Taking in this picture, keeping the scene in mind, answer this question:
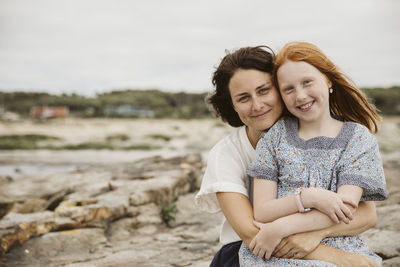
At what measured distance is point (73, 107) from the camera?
5684 cm

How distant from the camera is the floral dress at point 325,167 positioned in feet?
6.28

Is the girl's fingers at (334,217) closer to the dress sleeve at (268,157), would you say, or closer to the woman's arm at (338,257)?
the woman's arm at (338,257)

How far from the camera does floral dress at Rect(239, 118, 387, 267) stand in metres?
1.91

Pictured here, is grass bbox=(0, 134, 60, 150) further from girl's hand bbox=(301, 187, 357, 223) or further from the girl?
girl's hand bbox=(301, 187, 357, 223)

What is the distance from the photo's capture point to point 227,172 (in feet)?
7.39

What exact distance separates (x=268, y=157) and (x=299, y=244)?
1.65ft

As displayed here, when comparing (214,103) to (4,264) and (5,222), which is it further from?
(5,222)

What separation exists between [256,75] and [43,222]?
315 centimetres

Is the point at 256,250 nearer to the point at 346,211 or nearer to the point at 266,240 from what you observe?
the point at 266,240

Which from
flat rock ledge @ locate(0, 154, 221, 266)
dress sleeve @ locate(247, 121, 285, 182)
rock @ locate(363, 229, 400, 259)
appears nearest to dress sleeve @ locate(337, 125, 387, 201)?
dress sleeve @ locate(247, 121, 285, 182)

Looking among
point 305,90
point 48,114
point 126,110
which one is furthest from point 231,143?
point 126,110

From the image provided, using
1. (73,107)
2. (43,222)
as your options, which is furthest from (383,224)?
(73,107)

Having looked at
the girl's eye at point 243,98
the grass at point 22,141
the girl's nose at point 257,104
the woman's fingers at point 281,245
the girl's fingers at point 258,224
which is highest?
the girl's eye at point 243,98

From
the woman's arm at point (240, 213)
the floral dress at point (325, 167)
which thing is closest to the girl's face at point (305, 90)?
the floral dress at point (325, 167)
